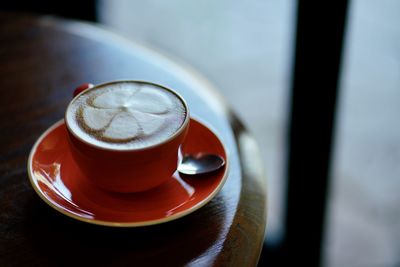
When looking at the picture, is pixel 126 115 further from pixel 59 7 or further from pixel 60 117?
pixel 59 7

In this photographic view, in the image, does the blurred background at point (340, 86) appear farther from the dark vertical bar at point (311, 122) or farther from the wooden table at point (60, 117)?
the wooden table at point (60, 117)

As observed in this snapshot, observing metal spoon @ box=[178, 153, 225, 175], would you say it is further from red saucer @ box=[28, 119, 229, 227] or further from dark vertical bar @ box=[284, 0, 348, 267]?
dark vertical bar @ box=[284, 0, 348, 267]

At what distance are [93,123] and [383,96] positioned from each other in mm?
1203

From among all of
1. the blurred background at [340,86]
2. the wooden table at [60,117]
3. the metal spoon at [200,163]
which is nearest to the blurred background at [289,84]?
the blurred background at [340,86]

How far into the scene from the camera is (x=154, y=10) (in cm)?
184

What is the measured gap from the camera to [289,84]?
1.03 m

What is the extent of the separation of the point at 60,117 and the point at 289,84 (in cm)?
55

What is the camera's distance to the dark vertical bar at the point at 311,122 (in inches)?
35.2

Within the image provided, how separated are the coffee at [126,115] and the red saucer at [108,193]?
0.07m

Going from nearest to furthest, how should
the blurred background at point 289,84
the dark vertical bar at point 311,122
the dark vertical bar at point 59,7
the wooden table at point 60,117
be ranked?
the wooden table at point 60,117 → the dark vertical bar at point 311,122 → the blurred background at point 289,84 → the dark vertical bar at point 59,7

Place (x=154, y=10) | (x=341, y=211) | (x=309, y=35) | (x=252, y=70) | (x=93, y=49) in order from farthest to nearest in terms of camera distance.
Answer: (x=154, y=10) < (x=252, y=70) < (x=341, y=211) < (x=309, y=35) < (x=93, y=49)

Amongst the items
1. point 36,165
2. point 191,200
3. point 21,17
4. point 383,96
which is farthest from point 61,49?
point 383,96

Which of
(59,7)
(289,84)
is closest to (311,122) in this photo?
(289,84)

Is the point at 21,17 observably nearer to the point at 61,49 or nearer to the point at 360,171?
the point at 61,49
